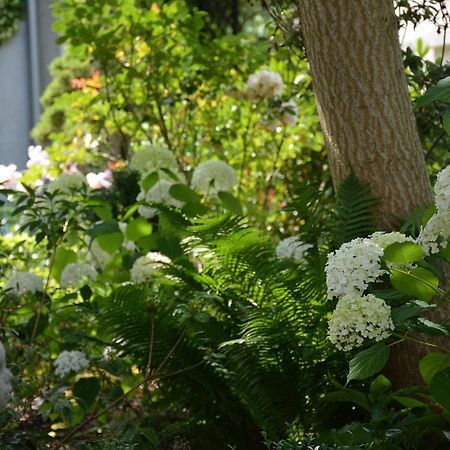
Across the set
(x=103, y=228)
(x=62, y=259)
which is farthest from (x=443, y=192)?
(x=62, y=259)

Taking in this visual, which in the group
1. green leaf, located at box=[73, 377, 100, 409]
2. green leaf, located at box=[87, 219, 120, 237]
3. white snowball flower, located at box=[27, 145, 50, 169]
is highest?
white snowball flower, located at box=[27, 145, 50, 169]

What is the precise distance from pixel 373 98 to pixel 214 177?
3.19 ft

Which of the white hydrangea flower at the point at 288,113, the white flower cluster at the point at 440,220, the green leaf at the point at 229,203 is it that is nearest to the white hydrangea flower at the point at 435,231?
the white flower cluster at the point at 440,220

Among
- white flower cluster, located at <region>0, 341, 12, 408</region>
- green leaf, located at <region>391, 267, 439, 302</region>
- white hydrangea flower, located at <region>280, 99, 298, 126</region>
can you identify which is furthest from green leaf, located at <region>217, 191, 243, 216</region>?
green leaf, located at <region>391, 267, 439, 302</region>

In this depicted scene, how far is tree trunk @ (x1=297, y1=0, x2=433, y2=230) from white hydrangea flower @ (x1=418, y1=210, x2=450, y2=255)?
1.08 meters

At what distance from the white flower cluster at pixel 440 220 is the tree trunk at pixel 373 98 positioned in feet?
3.38

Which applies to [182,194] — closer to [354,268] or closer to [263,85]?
[263,85]

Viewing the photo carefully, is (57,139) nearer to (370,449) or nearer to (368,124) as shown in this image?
(368,124)

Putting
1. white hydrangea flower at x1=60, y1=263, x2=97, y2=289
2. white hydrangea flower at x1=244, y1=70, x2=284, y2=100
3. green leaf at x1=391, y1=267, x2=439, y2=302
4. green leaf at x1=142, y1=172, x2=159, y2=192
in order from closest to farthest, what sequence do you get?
green leaf at x1=391, y1=267, x2=439, y2=302 < white hydrangea flower at x1=60, y1=263, x2=97, y2=289 < green leaf at x1=142, y1=172, x2=159, y2=192 < white hydrangea flower at x1=244, y1=70, x2=284, y2=100

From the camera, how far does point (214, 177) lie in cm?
393

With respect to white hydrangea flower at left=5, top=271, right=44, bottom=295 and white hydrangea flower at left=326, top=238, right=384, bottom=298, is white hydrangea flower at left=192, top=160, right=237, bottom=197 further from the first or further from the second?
white hydrangea flower at left=326, top=238, right=384, bottom=298

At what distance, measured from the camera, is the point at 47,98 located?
296 inches

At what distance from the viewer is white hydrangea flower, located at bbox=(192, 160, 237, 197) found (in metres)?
3.92

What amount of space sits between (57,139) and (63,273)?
81.2 inches
